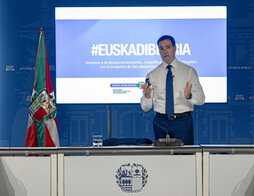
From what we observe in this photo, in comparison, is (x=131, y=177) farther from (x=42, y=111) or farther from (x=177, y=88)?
(x=177, y=88)

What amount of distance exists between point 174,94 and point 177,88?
0.09 m

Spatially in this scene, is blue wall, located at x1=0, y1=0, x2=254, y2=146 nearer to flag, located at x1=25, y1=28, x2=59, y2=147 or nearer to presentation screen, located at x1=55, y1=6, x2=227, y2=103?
presentation screen, located at x1=55, y1=6, x2=227, y2=103

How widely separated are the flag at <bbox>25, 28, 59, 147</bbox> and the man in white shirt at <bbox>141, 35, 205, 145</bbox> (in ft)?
3.95

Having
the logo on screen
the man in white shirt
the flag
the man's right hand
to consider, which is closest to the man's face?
the man in white shirt

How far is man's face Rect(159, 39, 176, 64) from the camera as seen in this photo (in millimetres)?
6598

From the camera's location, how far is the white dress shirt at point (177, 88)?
261 inches

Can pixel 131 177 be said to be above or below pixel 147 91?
below

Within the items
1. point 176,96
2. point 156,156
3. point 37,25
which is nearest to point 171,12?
point 176,96

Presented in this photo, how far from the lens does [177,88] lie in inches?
262

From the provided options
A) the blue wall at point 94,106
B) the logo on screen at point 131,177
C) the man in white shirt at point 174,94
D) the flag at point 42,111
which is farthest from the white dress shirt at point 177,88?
the logo on screen at point 131,177

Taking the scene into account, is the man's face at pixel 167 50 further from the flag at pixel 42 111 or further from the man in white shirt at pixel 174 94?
the flag at pixel 42 111

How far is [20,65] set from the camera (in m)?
6.68

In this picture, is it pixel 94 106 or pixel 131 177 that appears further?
pixel 94 106

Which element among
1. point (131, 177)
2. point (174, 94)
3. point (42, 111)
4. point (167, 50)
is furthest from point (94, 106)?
point (131, 177)
